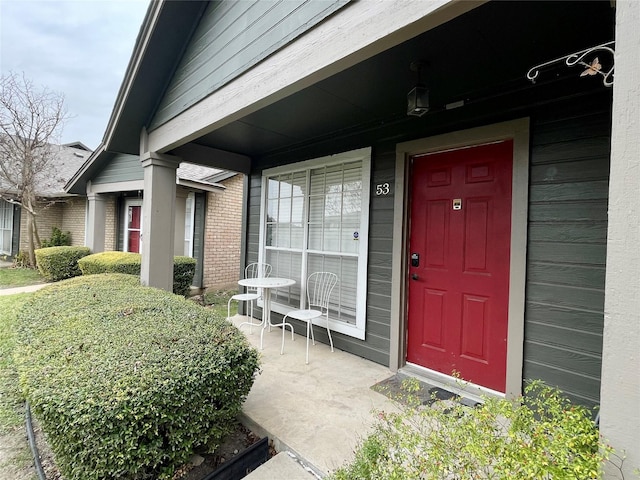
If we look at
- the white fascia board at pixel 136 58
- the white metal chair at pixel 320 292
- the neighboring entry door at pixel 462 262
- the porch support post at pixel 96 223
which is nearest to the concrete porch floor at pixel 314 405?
the white metal chair at pixel 320 292

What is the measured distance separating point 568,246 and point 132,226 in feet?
33.7

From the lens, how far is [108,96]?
133 feet

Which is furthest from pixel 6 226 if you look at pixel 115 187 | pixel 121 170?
pixel 121 170

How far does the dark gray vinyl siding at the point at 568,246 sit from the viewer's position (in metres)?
2.17

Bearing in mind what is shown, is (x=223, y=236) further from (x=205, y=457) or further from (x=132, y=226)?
(x=205, y=457)

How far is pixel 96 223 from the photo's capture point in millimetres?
9102

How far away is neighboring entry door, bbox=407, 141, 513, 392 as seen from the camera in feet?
8.82

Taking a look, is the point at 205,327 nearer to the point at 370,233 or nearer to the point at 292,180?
the point at 370,233

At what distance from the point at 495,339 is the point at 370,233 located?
1.56 m

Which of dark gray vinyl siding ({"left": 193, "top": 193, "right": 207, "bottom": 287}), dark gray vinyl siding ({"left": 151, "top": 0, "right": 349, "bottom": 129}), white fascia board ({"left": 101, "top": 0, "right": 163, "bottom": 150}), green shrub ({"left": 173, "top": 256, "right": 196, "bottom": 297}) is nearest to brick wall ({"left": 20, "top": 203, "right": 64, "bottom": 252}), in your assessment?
dark gray vinyl siding ({"left": 193, "top": 193, "right": 207, "bottom": 287})

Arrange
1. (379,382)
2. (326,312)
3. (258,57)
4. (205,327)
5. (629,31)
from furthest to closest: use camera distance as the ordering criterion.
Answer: (326,312)
(379,382)
(258,57)
(205,327)
(629,31)

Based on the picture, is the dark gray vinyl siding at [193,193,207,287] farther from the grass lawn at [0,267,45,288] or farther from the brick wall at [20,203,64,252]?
the brick wall at [20,203,64,252]

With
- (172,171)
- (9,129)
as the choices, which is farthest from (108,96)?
(172,171)

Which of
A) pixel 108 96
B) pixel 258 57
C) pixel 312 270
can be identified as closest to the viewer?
pixel 258 57
